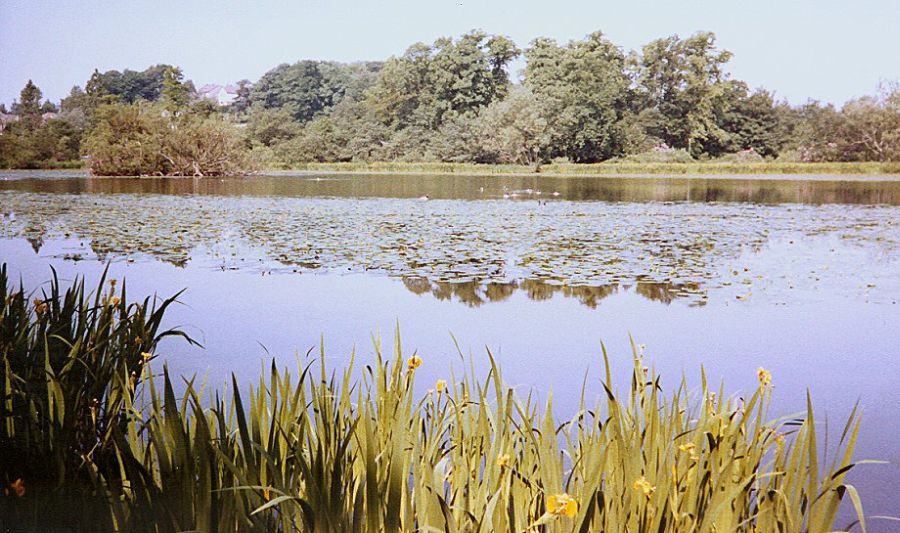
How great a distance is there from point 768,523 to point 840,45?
56.6 inches

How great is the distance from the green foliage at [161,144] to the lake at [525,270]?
0.21 ft

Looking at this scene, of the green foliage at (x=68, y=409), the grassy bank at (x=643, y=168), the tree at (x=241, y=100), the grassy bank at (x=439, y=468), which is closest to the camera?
the grassy bank at (x=439, y=468)

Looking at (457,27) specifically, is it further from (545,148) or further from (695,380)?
(695,380)

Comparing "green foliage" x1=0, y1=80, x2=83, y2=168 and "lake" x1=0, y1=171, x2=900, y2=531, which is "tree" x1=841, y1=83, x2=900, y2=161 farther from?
"green foliage" x1=0, y1=80, x2=83, y2=168

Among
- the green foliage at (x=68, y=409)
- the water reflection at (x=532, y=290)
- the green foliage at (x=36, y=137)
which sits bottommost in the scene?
the green foliage at (x=68, y=409)

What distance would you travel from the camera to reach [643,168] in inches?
108

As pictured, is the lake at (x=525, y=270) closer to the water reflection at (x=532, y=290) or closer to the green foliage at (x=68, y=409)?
the water reflection at (x=532, y=290)

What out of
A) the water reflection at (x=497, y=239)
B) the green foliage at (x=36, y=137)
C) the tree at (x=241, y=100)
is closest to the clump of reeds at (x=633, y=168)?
the water reflection at (x=497, y=239)

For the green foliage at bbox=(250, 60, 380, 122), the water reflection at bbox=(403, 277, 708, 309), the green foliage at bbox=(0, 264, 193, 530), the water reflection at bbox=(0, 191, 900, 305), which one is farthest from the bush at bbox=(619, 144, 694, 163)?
the green foliage at bbox=(0, 264, 193, 530)

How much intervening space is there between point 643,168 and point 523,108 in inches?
16.0

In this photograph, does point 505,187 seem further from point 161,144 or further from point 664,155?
point 161,144

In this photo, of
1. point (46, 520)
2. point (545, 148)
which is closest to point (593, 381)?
point (545, 148)

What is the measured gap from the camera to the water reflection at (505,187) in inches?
105

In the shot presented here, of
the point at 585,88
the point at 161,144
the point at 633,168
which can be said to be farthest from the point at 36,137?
the point at 633,168
